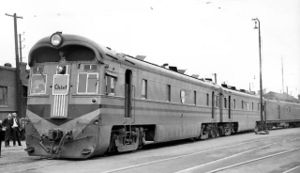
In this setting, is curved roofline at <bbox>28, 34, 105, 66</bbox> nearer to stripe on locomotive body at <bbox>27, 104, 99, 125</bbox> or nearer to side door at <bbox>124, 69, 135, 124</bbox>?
stripe on locomotive body at <bbox>27, 104, 99, 125</bbox>

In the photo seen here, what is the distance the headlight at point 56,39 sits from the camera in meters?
13.7

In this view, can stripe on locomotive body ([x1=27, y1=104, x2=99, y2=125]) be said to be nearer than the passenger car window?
Yes

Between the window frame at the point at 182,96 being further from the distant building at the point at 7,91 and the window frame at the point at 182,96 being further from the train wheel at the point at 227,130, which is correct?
the distant building at the point at 7,91

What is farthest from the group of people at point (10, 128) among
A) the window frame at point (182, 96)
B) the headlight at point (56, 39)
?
the window frame at point (182, 96)

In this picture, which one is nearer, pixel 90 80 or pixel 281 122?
pixel 90 80

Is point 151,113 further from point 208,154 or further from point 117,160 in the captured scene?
point 117,160

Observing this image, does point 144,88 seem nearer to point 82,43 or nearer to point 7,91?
point 82,43

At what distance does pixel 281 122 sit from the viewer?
47.8m

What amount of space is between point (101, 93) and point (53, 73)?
1.79 m

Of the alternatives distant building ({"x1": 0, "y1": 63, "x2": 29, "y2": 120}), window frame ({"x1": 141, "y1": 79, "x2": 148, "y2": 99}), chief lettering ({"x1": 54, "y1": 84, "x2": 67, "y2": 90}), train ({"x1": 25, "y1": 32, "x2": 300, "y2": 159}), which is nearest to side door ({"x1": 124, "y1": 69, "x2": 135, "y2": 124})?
train ({"x1": 25, "y1": 32, "x2": 300, "y2": 159})

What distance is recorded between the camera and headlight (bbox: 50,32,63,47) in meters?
13.7

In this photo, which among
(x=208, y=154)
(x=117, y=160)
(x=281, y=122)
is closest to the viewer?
(x=117, y=160)

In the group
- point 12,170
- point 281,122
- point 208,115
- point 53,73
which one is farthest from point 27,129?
point 281,122

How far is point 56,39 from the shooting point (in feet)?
45.3
